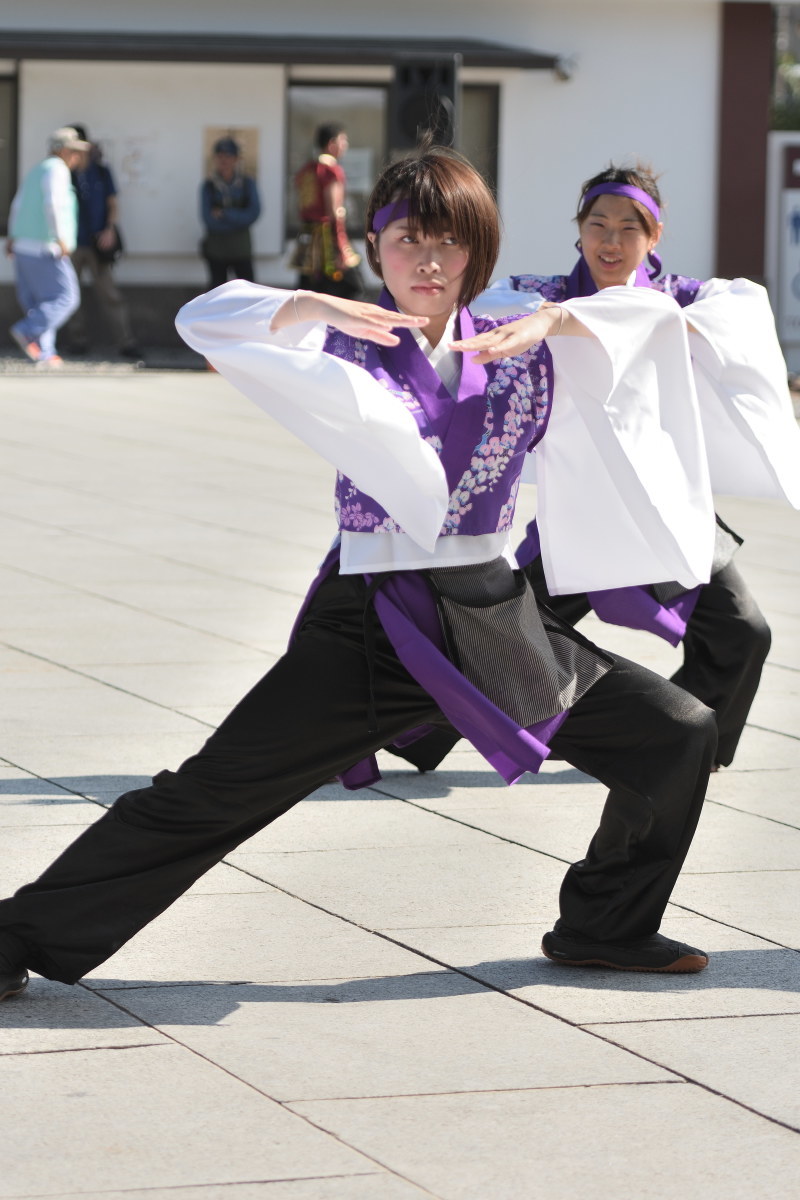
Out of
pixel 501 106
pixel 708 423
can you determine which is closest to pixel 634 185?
pixel 708 423

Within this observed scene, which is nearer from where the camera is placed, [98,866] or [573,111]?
[98,866]

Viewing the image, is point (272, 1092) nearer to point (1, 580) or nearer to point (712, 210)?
point (1, 580)

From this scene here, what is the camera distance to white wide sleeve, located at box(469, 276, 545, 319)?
532 cm

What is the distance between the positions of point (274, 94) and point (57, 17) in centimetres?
239

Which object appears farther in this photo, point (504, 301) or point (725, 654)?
point (725, 654)

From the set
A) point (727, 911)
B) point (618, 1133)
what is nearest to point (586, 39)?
point (727, 911)

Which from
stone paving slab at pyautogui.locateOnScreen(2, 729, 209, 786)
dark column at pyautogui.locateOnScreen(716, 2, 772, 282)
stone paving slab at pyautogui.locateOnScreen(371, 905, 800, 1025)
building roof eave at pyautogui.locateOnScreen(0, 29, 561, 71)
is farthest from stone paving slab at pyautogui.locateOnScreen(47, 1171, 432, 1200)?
dark column at pyautogui.locateOnScreen(716, 2, 772, 282)

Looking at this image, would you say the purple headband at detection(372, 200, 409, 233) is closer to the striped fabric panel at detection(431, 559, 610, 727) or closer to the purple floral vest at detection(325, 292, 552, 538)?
the purple floral vest at detection(325, 292, 552, 538)

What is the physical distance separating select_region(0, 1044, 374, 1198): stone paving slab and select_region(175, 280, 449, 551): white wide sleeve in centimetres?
106

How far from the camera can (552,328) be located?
155 inches

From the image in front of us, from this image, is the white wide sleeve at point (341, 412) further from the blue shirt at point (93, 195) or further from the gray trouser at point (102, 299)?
the gray trouser at point (102, 299)

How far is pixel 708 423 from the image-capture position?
4957mm

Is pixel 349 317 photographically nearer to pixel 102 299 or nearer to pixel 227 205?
pixel 227 205

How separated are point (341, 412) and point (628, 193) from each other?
7.23ft
